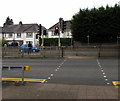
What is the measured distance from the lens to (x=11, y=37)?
219 feet

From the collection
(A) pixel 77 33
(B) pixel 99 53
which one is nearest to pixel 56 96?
(B) pixel 99 53

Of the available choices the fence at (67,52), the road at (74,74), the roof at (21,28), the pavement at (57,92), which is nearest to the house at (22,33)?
the roof at (21,28)

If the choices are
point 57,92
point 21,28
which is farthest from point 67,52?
point 21,28

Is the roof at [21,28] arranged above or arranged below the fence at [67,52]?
above

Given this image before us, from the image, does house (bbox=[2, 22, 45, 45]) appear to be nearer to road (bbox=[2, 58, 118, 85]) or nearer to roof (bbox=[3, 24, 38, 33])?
roof (bbox=[3, 24, 38, 33])

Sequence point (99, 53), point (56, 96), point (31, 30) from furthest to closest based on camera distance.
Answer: point (31, 30)
point (99, 53)
point (56, 96)

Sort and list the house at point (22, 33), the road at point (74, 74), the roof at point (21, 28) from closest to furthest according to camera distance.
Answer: the road at point (74, 74)
the house at point (22, 33)
the roof at point (21, 28)

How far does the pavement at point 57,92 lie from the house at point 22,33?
56.7m

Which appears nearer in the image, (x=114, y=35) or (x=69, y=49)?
(x=69, y=49)

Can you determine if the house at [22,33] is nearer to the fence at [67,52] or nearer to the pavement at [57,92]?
the fence at [67,52]

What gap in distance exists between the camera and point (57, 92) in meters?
6.77

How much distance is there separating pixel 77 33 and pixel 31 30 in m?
23.8

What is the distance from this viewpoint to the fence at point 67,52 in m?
22.8

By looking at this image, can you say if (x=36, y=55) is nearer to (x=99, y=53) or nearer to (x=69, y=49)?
(x=69, y=49)
